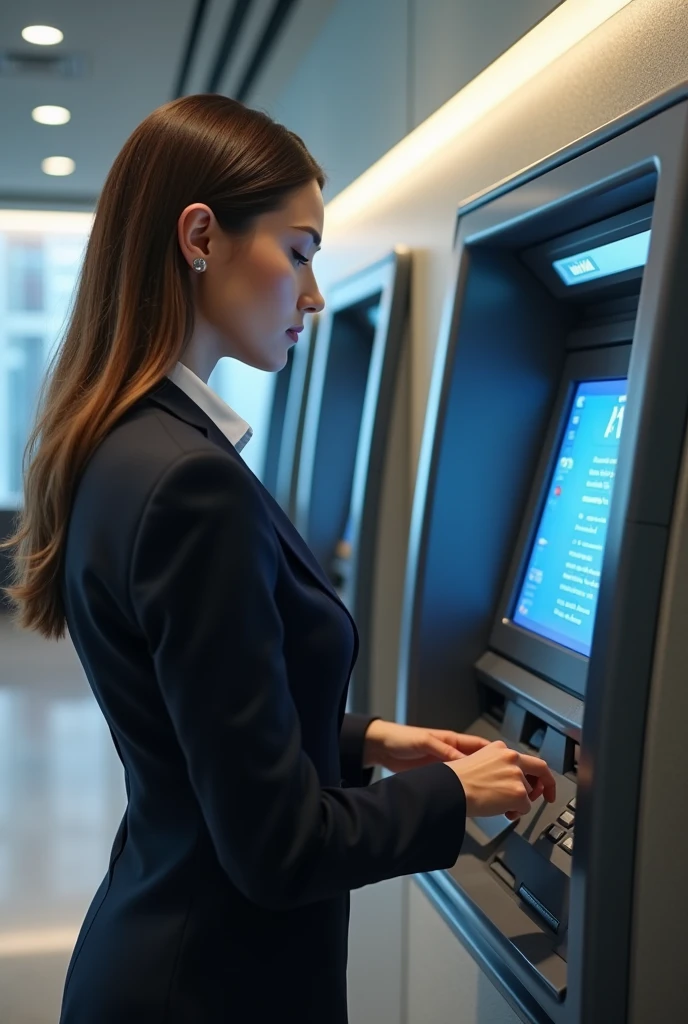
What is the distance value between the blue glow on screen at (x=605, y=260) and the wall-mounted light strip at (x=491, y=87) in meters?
0.28

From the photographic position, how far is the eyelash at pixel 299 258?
1123 millimetres

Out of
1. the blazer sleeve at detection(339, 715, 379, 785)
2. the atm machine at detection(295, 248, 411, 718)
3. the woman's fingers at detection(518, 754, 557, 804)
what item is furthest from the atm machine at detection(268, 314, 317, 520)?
the woman's fingers at detection(518, 754, 557, 804)

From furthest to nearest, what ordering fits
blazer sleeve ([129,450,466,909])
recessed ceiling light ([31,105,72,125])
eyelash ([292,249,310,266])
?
recessed ceiling light ([31,105,72,125]) < eyelash ([292,249,310,266]) < blazer sleeve ([129,450,466,909])

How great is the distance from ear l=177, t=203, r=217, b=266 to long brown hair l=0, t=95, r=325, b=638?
0.03ft

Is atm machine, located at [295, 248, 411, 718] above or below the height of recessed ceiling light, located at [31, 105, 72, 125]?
below

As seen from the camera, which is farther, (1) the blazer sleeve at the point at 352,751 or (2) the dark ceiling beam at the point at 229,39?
(2) the dark ceiling beam at the point at 229,39

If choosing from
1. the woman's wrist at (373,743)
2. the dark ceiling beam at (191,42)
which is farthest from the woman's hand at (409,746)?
the dark ceiling beam at (191,42)

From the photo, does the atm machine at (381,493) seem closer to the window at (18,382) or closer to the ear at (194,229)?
the ear at (194,229)

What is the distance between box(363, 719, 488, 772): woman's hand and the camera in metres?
1.29

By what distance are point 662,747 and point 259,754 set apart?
47cm

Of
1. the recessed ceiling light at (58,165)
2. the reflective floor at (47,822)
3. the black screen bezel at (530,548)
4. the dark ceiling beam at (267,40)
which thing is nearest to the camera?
the black screen bezel at (530,548)

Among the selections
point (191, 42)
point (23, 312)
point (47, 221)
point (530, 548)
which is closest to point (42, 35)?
point (191, 42)

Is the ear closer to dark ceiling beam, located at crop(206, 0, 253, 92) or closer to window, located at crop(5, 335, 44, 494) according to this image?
dark ceiling beam, located at crop(206, 0, 253, 92)

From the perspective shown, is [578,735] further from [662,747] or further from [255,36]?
[255,36]
